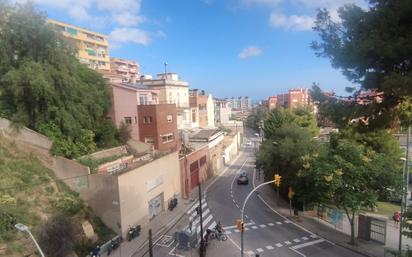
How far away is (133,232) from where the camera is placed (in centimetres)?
2220

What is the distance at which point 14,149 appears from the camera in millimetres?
22703

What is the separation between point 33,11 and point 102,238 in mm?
17474

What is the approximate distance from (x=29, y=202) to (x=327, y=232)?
799 inches

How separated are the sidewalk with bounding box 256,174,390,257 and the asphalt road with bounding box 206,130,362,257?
1.81 ft

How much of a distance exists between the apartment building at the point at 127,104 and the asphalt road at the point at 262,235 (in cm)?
1113

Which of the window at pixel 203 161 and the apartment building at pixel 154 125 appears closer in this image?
the apartment building at pixel 154 125

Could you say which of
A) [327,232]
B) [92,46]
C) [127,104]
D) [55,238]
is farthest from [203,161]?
[92,46]

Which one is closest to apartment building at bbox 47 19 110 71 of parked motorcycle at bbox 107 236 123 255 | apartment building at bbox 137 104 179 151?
apartment building at bbox 137 104 179 151

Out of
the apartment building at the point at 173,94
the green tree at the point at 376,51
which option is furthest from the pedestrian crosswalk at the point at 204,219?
the apartment building at the point at 173,94

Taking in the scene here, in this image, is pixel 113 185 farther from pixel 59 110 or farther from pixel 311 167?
pixel 311 167

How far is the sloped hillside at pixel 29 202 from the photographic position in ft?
54.6

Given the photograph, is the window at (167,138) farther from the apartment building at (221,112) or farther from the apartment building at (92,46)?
the apartment building at (221,112)

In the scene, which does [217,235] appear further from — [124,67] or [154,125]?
[124,67]

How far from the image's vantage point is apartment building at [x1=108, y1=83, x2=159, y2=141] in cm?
3039
